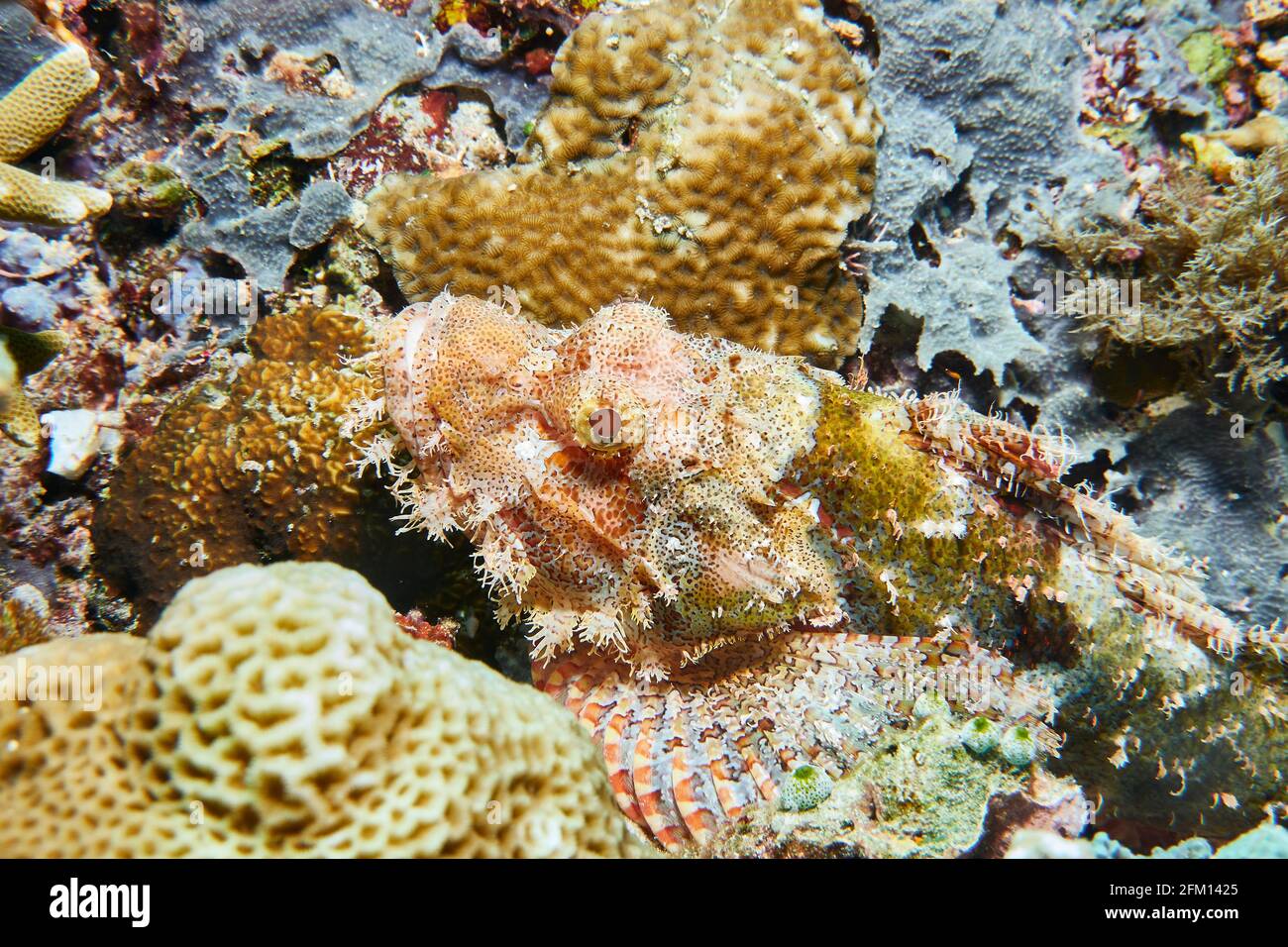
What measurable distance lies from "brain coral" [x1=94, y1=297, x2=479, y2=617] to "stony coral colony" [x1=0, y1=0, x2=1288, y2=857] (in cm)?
2

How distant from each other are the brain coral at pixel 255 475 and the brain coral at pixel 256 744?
153 centimetres

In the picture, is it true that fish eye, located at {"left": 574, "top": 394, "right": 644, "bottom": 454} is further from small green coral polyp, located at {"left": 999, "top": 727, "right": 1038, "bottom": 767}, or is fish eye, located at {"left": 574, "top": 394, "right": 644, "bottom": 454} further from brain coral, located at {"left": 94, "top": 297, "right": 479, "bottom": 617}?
small green coral polyp, located at {"left": 999, "top": 727, "right": 1038, "bottom": 767}

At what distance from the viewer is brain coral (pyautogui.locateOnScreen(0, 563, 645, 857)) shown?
2014 mm

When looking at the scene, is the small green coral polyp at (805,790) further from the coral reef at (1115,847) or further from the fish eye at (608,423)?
the fish eye at (608,423)

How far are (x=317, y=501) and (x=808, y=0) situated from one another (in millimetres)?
3841

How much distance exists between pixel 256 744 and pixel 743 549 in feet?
6.41

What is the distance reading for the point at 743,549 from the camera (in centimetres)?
310

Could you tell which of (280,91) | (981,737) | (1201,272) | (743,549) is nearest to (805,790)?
(981,737)

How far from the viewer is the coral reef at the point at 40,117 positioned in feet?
10.5

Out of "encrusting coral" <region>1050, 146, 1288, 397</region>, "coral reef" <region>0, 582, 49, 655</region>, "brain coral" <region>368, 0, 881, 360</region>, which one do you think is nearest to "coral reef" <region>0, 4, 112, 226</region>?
"brain coral" <region>368, 0, 881, 360</region>
